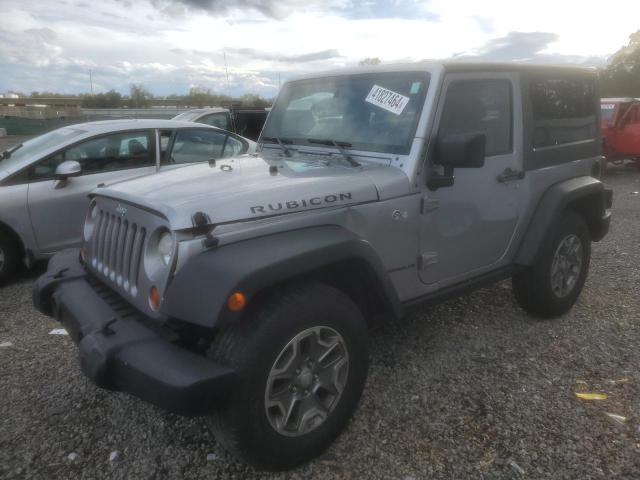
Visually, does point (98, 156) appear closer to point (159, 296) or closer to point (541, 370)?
point (159, 296)

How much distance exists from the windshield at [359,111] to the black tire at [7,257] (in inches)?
115

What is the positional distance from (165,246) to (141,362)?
527mm

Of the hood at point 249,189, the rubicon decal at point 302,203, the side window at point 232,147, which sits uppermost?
the hood at point 249,189

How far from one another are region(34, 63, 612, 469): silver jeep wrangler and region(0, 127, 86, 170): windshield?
8.28 feet

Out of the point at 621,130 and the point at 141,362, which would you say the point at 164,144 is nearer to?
the point at 141,362

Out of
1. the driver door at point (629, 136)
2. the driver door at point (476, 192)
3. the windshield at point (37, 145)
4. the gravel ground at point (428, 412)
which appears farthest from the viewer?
the driver door at point (629, 136)

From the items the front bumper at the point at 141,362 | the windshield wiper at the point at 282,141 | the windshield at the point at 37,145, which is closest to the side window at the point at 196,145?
the windshield at the point at 37,145

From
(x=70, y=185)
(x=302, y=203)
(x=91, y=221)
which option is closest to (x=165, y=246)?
(x=302, y=203)

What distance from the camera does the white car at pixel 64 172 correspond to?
4.77m

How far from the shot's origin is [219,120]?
31.9 ft

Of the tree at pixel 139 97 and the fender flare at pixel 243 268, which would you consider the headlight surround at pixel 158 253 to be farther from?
the tree at pixel 139 97

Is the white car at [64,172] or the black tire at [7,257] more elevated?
the white car at [64,172]

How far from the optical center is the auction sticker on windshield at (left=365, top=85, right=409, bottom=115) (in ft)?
9.77

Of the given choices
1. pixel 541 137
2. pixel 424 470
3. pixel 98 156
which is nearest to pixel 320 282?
pixel 424 470
